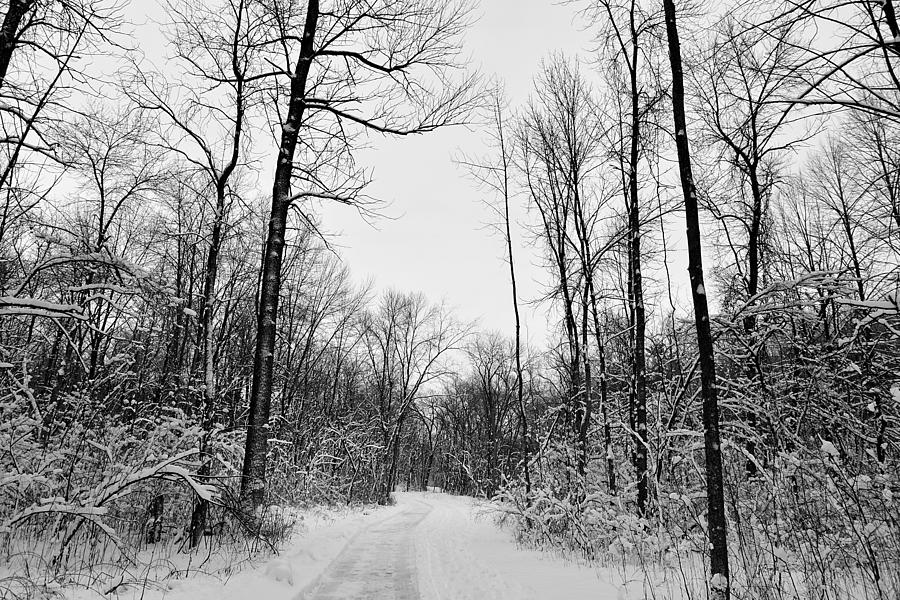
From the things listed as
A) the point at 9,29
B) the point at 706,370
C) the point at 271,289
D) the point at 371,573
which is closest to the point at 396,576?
the point at 371,573

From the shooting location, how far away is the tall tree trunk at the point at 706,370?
432 centimetres

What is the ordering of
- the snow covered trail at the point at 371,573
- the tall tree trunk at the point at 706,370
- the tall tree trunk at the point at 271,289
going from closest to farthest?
the tall tree trunk at the point at 706,370, the snow covered trail at the point at 371,573, the tall tree trunk at the point at 271,289

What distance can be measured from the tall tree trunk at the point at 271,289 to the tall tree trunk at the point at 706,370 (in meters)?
6.38

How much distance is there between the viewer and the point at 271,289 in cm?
824

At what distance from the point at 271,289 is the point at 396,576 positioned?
206 inches

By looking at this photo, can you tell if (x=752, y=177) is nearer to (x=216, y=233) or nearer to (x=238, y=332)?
(x=216, y=233)

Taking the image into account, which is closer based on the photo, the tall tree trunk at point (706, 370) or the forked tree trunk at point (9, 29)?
the tall tree trunk at point (706, 370)

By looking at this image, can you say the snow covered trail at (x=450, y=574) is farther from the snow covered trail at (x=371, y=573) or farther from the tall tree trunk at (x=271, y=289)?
the tall tree trunk at (x=271, y=289)

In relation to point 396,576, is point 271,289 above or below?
above

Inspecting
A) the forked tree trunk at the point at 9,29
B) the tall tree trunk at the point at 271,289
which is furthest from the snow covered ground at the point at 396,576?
the forked tree trunk at the point at 9,29

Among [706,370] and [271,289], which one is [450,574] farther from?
[271,289]

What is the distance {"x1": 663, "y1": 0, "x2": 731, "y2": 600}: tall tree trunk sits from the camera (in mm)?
4316

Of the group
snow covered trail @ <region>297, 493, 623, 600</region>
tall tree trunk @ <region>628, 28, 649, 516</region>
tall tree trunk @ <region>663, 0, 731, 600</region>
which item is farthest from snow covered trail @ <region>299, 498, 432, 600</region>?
tall tree trunk @ <region>628, 28, 649, 516</region>

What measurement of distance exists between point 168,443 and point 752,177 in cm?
1512
